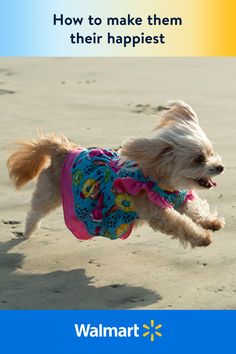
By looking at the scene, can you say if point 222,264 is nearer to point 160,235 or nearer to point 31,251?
point 160,235

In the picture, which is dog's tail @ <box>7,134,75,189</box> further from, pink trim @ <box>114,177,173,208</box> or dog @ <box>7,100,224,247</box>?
pink trim @ <box>114,177,173,208</box>

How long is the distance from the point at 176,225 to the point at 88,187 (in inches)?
28.0

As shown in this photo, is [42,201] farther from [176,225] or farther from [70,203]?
[176,225]

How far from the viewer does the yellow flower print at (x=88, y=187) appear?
5.30 metres

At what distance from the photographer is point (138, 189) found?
5.05 meters

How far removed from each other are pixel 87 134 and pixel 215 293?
3.72 metres

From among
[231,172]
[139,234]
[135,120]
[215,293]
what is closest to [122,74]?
[135,120]

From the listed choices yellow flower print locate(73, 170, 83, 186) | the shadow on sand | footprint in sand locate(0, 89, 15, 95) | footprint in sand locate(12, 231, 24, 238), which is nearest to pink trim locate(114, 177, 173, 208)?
yellow flower print locate(73, 170, 83, 186)

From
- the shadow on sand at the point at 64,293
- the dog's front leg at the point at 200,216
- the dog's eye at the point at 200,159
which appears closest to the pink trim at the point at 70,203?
the shadow on sand at the point at 64,293

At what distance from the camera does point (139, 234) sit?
5.77 metres

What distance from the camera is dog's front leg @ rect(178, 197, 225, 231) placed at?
5.27m

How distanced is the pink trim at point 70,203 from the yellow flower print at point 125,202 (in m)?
0.38

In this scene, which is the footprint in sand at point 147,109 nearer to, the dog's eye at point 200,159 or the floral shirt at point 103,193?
the floral shirt at point 103,193

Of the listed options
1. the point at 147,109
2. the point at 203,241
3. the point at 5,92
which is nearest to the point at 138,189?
the point at 203,241
